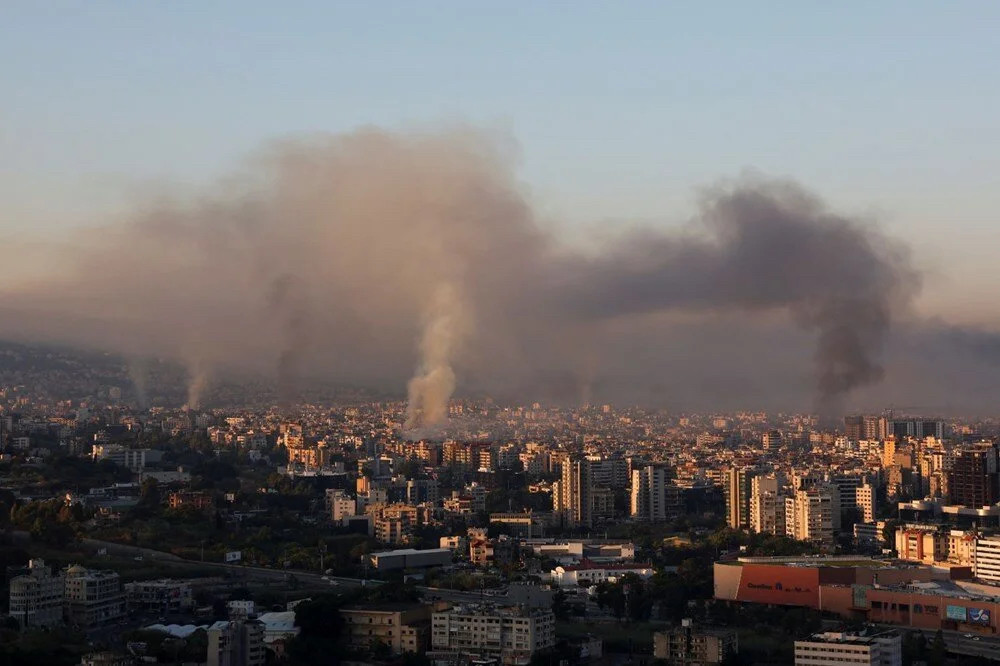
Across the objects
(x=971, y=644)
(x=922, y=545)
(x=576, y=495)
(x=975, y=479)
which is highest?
(x=975, y=479)

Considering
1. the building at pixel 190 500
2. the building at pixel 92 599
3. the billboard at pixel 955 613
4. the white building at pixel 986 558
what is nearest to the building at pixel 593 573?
the white building at pixel 986 558

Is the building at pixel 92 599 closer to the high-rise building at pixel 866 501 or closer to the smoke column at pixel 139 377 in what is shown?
the high-rise building at pixel 866 501

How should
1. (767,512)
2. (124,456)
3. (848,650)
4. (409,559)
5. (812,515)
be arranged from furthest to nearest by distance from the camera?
(124,456), (767,512), (812,515), (409,559), (848,650)

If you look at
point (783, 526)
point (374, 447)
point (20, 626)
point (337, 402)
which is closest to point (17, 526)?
point (20, 626)

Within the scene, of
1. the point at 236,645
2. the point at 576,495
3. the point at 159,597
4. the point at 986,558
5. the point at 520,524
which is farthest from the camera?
the point at 576,495

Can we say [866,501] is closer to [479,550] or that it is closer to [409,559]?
[479,550]

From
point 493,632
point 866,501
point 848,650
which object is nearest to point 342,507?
point 866,501

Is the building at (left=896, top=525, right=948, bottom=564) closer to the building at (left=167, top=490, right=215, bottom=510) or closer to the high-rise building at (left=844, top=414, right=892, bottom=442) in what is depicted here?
the building at (left=167, top=490, right=215, bottom=510)

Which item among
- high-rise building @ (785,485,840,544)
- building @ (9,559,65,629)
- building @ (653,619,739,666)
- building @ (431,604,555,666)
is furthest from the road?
high-rise building @ (785,485,840,544)
